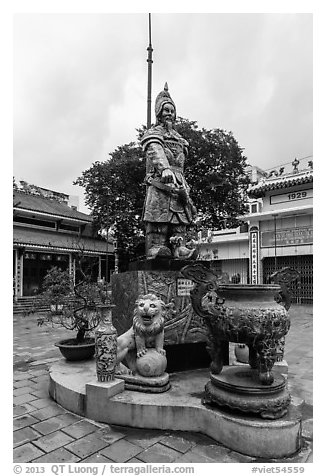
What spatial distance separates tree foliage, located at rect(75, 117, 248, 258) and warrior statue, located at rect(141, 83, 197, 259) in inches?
Result: 427

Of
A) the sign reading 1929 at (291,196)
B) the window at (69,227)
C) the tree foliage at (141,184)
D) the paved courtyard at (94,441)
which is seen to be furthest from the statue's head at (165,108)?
the window at (69,227)

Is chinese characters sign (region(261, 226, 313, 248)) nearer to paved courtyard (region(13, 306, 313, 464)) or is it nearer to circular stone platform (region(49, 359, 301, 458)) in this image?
paved courtyard (region(13, 306, 313, 464))

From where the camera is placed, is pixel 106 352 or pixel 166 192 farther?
pixel 166 192

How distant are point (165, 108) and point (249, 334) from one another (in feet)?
13.2

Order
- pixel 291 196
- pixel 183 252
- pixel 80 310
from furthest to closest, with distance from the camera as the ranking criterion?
1. pixel 291 196
2. pixel 80 310
3. pixel 183 252

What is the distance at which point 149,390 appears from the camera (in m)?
3.73

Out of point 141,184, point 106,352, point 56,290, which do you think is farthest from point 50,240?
point 106,352

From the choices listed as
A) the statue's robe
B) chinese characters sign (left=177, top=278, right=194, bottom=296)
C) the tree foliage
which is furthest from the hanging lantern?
the tree foliage

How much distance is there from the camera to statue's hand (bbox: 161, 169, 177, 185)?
507 cm

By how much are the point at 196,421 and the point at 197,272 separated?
4.88 ft

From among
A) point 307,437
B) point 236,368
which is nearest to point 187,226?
point 236,368

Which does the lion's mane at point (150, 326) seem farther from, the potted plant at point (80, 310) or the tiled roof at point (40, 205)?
the tiled roof at point (40, 205)

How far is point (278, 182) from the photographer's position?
1900 centimetres

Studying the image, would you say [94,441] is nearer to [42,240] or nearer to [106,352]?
[106,352]
